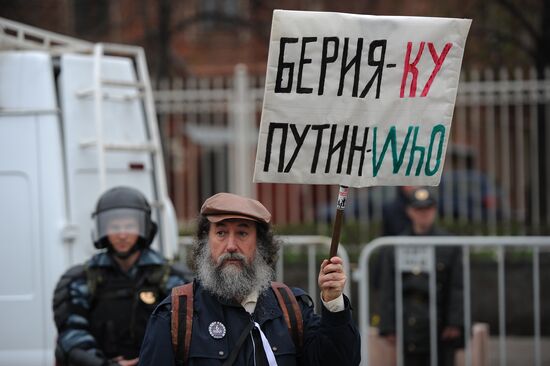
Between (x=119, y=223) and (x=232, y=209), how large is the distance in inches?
65.9

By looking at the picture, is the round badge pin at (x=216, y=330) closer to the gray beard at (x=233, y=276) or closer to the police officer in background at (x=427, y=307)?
the gray beard at (x=233, y=276)

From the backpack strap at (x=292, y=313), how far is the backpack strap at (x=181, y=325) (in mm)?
364

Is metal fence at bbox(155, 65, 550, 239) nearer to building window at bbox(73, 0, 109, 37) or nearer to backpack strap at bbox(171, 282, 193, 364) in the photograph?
building window at bbox(73, 0, 109, 37)

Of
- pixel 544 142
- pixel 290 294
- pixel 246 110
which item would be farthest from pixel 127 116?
pixel 544 142

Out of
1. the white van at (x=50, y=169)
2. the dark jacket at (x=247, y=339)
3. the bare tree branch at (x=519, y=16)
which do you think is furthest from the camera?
the bare tree branch at (x=519, y=16)

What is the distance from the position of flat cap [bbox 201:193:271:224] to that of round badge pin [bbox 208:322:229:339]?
404 mm

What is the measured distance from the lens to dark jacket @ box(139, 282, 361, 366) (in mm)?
3816

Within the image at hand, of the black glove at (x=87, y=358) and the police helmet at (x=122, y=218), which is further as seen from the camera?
the police helmet at (x=122, y=218)

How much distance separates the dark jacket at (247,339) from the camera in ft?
12.5

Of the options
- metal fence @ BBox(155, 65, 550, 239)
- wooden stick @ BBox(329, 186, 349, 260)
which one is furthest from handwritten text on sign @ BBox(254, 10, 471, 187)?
metal fence @ BBox(155, 65, 550, 239)

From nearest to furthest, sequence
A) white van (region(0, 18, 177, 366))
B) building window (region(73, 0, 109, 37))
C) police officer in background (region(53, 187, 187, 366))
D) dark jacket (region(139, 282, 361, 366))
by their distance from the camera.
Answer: dark jacket (region(139, 282, 361, 366)) < police officer in background (region(53, 187, 187, 366)) < white van (region(0, 18, 177, 366)) < building window (region(73, 0, 109, 37))

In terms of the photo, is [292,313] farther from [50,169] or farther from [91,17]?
[91,17]

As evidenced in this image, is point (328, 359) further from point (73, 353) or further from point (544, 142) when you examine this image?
point (544, 142)

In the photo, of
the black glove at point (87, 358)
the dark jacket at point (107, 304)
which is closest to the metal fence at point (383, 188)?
the dark jacket at point (107, 304)
